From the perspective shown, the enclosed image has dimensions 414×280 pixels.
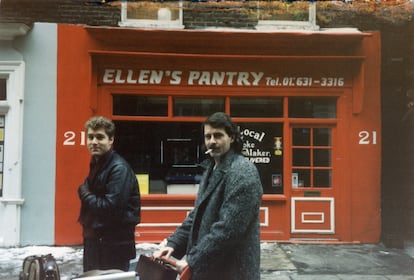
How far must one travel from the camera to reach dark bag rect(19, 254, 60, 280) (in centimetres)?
269

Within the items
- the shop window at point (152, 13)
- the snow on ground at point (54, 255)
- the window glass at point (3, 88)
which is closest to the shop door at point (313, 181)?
the snow on ground at point (54, 255)

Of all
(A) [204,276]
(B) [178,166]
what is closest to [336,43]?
(B) [178,166]

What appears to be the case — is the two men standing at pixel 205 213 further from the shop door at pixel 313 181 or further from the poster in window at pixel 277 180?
the shop door at pixel 313 181

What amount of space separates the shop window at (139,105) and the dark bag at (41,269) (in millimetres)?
5008

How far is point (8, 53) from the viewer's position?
7250 millimetres

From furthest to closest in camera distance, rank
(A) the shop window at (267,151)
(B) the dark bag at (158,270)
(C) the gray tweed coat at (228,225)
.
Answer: (A) the shop window at (267,151), (B) the dark bag at (158,270), (C) the gray tweed coat at (228,225)

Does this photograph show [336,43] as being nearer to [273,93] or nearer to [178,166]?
[273,93]

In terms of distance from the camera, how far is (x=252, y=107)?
7797 mm

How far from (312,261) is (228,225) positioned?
4.61 metres

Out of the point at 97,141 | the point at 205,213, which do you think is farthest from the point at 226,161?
the point at 97,141

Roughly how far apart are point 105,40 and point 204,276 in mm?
5702

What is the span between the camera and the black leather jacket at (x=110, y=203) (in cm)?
313

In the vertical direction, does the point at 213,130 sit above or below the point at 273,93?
below

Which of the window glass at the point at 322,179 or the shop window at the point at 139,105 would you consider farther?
the window glass at the point at 322,179
